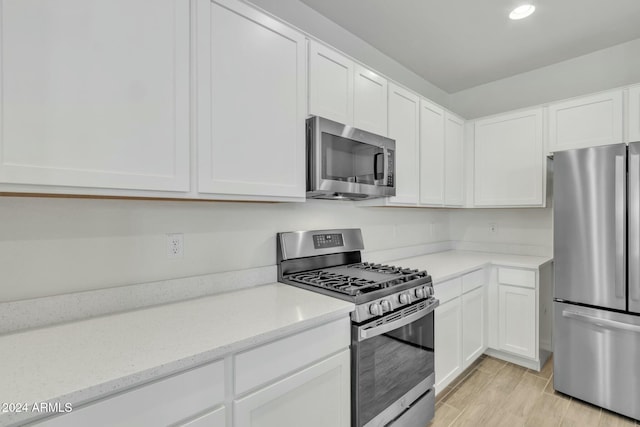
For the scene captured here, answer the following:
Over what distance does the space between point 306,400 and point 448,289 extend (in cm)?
138

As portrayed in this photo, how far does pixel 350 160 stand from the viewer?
1907 millimetres

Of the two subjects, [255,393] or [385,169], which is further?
[385,169]

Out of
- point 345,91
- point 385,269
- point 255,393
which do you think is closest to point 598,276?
point 385,269

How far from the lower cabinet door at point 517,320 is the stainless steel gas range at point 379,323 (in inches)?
45.8

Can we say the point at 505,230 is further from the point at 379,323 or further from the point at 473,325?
the point at 379,323

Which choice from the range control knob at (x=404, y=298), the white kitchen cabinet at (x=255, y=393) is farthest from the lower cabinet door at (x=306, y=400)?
the range control knob at (x=404, y=298)

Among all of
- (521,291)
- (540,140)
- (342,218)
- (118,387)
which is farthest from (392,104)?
(118,387)

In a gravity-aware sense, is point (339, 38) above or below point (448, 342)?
above

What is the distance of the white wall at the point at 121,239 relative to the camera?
3.75ft

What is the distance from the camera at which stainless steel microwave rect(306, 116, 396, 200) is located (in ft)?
5.56

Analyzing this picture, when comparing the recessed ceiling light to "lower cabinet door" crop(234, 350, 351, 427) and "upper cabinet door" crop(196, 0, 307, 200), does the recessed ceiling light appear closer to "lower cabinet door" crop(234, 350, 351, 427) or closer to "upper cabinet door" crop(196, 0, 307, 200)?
"upper cabinet door" crop(196, 0, 307, 200)

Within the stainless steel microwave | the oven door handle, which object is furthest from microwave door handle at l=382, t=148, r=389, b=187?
the oven door handle

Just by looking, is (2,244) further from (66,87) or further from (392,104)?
(392,104)

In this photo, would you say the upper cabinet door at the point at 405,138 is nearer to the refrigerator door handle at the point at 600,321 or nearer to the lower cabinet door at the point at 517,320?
the lower cabinet door at the point at 517,320
